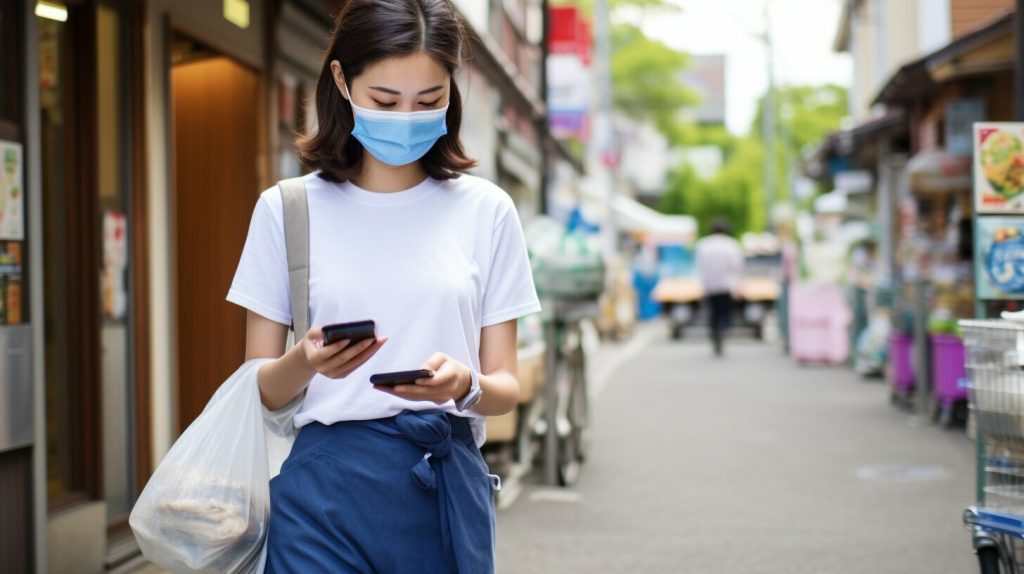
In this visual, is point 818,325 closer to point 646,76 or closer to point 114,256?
point 114,256

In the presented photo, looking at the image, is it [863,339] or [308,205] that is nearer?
[308,205]

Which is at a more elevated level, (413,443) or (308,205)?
(308,205)

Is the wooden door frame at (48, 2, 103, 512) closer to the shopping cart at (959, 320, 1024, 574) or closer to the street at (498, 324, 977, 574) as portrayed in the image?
the street at (498, 324, 977, 574)

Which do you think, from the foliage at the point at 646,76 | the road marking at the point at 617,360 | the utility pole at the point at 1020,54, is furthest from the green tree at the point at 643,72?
the utility pole at the point at 1020,54

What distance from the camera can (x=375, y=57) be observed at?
2461 mm

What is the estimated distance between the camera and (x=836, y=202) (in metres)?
38.4

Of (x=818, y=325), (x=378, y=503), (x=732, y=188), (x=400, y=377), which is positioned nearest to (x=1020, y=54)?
(x=378, y=503)

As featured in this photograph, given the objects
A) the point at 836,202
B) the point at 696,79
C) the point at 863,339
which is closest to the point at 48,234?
the point at 863,339

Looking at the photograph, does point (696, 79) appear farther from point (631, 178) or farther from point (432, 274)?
point (432, 274)

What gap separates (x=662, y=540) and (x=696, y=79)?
358ft

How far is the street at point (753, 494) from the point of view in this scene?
6.50 m

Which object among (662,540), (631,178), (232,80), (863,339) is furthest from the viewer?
(631,178)

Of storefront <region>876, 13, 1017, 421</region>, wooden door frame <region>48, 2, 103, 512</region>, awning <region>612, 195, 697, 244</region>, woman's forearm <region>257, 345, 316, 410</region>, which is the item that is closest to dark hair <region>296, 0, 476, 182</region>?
woman's forearm <region>257, 345, 316, 410</region>

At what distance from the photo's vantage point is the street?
21.3 ft
